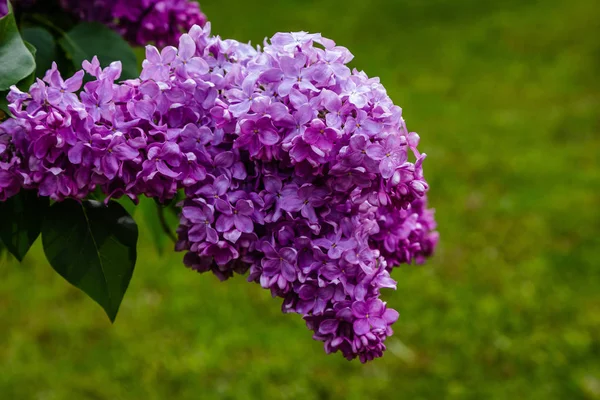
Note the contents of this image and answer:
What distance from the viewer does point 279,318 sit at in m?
2.98

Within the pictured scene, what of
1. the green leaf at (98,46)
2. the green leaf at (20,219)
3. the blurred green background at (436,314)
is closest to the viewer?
the green leaf at (20,219)

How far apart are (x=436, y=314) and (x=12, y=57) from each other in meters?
2.43

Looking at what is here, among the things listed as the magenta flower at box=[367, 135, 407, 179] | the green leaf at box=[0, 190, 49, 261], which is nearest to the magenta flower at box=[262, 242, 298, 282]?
the magenta flower at box=[367, 135, 407, 179]

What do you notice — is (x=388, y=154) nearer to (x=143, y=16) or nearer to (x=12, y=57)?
(x=12, y=57)

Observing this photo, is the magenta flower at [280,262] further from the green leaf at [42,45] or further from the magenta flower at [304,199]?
the green leaf at [42,45]

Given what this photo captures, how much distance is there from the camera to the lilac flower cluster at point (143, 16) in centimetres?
114

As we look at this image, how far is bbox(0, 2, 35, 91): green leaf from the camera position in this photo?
29.9 inches

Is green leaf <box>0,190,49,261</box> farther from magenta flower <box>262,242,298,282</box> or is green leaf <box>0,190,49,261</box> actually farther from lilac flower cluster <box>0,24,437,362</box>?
magenta flower <box>262,242,298,282</box>

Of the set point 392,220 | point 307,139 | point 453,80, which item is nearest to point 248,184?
point 307,139

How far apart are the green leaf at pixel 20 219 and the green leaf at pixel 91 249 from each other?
14 millimetres

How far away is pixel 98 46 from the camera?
1083mm

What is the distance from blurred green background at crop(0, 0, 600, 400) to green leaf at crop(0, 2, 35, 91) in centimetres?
193

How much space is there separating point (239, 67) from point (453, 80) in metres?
5.13

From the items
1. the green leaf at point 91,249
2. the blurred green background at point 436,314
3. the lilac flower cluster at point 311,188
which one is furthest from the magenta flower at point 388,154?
the blurred green background at point 436,314
